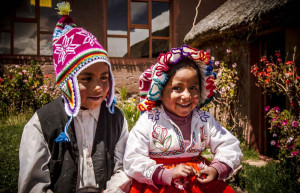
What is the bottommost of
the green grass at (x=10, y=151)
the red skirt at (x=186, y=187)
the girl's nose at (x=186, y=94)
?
the green grass at (x=10, y=151)

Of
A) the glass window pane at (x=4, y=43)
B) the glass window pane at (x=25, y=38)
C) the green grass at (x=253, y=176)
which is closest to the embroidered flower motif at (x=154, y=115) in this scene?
the green grass at (x=253, y=176)

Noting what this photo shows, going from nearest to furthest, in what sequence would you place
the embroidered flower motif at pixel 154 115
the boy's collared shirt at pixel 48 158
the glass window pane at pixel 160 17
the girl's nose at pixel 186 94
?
the boy's collared shirt at pixel 48 158
the girl's nose at pixel 186 94
the embroidered flower motif at pixel 154 115
the glass window pane at pixel 160 17

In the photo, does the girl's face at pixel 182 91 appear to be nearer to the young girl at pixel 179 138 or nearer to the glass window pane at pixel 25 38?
the young girl at pixel 179 138

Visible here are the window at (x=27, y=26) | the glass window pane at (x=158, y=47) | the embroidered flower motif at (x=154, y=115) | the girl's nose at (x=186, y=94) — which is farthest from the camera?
the glass window pane at (x=158, y=47)

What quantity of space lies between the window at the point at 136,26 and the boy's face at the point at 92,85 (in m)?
5.43

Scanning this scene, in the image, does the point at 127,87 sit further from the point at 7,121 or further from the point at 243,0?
the point at 243,0

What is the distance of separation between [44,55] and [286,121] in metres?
6.15

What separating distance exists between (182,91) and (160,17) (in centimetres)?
617

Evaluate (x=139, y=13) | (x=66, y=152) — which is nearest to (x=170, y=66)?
(x=66, y=152)

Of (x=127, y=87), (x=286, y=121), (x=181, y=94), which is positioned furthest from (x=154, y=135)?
(x=127, y=87)

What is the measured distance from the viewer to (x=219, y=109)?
502 cm

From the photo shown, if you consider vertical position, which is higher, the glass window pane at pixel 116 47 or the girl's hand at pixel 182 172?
the glass window pane at pixel 116 47

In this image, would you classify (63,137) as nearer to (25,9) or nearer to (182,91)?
(182,91)

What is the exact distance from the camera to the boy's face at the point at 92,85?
4.94 ft
